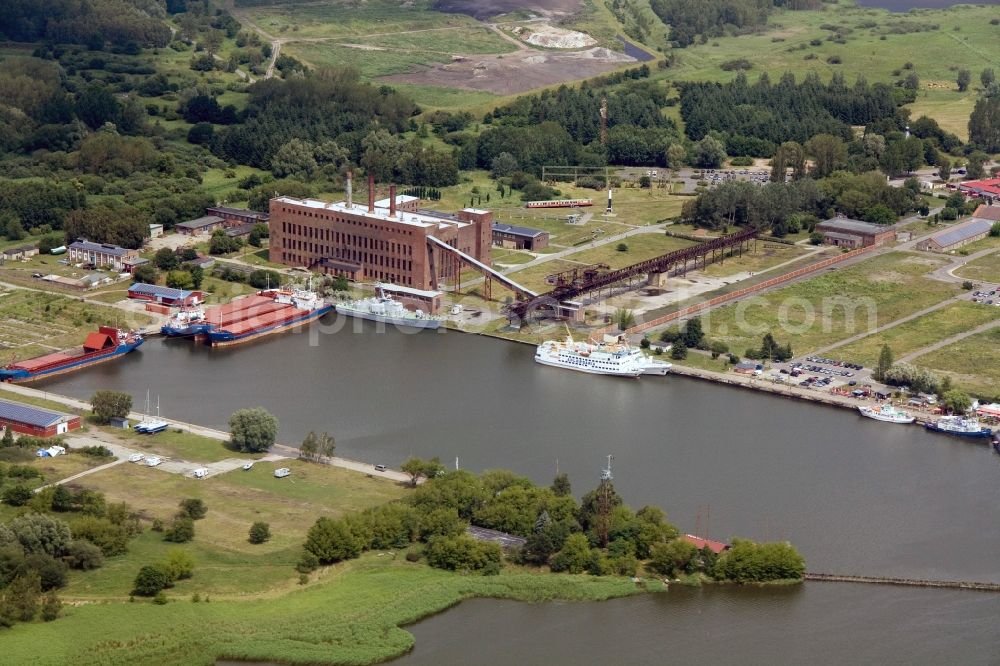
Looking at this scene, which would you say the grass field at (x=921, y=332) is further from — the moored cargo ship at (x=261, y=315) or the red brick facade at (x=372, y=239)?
the moored cargo ship at (x=261, y=315)

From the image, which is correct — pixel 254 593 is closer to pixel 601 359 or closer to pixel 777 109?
pixel 601 359

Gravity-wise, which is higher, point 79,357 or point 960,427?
point 960,427

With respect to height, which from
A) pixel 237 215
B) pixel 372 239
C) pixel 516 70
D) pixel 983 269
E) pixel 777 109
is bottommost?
pixel 237 215

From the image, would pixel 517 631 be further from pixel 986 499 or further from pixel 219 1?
pixel 219 1

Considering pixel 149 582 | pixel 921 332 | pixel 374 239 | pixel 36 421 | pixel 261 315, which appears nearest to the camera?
pixel 149 582

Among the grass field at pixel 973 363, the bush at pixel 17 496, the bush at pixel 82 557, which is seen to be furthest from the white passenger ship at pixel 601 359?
the bush at pixel 82 557

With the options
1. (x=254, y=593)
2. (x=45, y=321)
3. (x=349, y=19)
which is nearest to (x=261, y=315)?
(x=45, y=321)
